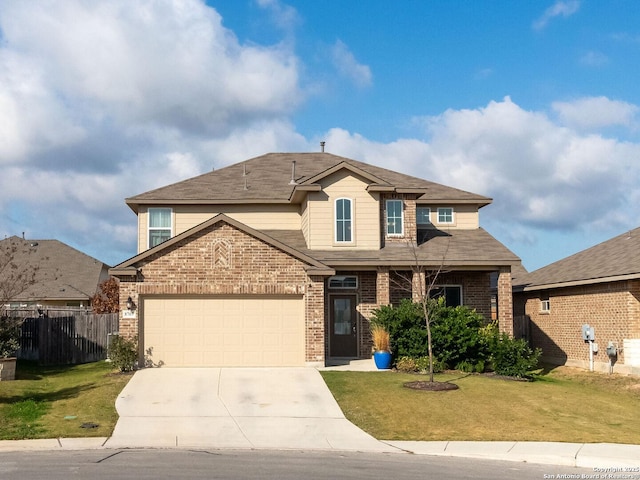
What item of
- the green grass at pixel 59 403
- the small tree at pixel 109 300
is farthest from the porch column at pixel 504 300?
the small tree at pixel 109 300

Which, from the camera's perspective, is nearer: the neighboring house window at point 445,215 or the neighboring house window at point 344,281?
the neighboring house window at point 344,281

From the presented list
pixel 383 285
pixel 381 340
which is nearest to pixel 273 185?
pixel 383 285

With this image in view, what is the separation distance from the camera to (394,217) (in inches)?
1030

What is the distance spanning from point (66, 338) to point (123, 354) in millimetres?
6521

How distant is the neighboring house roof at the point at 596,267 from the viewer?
23391 millimetres

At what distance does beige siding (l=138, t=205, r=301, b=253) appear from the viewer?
27.3 metres

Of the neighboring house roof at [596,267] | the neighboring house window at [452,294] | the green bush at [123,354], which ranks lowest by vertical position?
the green bush at [123,354]

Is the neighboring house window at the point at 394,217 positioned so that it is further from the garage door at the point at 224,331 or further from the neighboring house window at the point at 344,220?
the garage door at the point at 224,331

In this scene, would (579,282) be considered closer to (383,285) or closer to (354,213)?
(383,285)

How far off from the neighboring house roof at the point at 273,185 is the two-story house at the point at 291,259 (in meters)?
0.06

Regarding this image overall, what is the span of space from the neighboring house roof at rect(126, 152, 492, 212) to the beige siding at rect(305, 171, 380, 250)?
40 centimetres

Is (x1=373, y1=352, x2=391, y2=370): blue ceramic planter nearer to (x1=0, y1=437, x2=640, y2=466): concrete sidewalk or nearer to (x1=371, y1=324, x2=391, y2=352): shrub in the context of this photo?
(x1=371, y1=324, x2=391, y2=352): shrub

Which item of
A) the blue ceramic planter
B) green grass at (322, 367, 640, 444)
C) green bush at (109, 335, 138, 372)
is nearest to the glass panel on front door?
the blue ceramic planter

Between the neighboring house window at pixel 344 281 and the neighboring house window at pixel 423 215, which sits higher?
the neighboring house window at pixel 423 215
